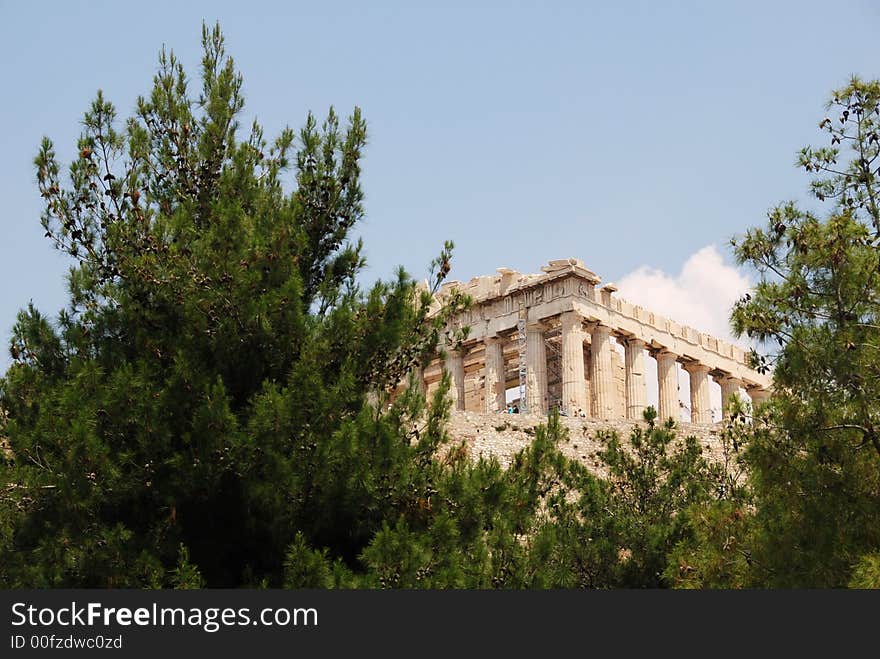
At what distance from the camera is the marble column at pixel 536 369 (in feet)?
114

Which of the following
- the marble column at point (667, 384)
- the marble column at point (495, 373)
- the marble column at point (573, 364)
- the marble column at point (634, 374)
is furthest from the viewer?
the marble column at point (667, 384)

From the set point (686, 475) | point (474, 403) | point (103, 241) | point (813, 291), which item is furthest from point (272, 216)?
point (474, 403)

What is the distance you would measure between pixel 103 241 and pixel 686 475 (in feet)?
29.5

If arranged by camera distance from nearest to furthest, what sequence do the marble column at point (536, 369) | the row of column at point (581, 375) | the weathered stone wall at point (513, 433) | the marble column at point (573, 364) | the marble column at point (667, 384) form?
1. the weathered stone wall at point (513, 433)
2. the marble column at point (573, 364)
3. the row of column at point (581, 375)
4. the marble column at point (536, 369)
5. the marble column at point (667, 384)

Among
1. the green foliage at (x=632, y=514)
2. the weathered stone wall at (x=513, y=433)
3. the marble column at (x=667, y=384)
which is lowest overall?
the green foliage at (x=632, y=514)

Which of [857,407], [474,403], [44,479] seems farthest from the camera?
[474,403]

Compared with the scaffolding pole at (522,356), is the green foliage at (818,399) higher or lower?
lower

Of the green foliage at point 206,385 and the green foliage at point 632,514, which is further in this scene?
the green foliage at point 632,514

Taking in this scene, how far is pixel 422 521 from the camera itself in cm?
1093

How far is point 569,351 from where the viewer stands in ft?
114

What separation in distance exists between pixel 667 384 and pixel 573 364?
4853 millimetres

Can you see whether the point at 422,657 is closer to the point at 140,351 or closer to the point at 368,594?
the point at 368,594

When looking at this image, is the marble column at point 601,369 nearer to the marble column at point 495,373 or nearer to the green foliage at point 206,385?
the marble column at point 495,373

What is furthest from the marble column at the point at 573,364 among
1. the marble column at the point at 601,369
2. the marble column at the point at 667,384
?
the marble column at the point at 667,384
